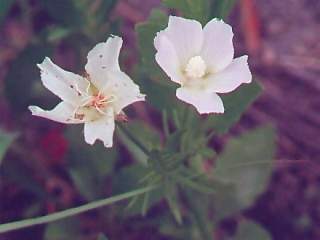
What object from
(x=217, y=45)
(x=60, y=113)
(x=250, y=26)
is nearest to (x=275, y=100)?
(x=250, y=26)

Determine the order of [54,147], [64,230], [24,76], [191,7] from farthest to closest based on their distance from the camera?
1. [54,147]
2. [24,76]
3. [64,230]
4. [191,7]

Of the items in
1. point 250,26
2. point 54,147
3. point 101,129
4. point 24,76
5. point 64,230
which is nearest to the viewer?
point 101,129

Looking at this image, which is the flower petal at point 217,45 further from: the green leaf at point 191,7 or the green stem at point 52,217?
the green stem at point 52,217

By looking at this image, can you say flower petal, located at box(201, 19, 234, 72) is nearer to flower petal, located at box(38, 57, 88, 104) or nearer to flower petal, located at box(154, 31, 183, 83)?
flower petal, located at box(154, 31, 183, 83)

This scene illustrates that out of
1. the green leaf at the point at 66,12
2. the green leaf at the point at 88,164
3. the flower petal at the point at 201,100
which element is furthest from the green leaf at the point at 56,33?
the flower petal at the point at 201,100

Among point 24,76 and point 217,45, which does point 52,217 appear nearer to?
point 217,45

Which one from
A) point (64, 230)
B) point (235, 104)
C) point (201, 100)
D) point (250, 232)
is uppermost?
point (201, 100)
